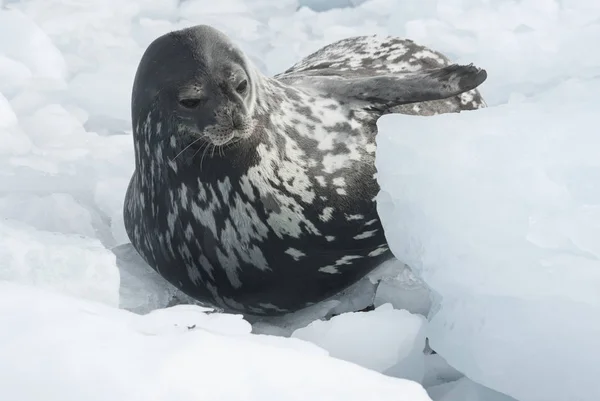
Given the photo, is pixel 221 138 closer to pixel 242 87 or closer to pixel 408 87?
pixel 242 87

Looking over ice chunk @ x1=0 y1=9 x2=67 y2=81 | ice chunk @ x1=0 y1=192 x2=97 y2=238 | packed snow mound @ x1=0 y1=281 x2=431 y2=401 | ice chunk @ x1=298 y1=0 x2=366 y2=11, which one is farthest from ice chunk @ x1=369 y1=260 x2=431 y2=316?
ice chunk @ x1=298 y1=0 x2=366 y2=11

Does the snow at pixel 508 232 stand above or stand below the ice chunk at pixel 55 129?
above

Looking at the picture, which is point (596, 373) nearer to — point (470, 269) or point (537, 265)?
point (537, 265)

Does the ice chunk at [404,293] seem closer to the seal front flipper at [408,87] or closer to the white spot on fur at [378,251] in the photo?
the white spot on fur at [378,251]

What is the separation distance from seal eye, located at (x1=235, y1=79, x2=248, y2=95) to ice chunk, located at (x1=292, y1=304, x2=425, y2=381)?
83 centimetres

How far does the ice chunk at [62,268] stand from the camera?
2252mm

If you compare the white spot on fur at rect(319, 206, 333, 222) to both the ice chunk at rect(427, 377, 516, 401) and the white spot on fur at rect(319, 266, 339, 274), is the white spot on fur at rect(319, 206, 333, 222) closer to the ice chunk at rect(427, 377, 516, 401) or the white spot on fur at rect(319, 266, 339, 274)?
the white spot on fur at rect(319, 266, 339, 274)

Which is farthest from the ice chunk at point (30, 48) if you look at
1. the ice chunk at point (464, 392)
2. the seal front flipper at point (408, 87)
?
the ice chunk at point (464, 392)

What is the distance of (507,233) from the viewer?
1.59 meters

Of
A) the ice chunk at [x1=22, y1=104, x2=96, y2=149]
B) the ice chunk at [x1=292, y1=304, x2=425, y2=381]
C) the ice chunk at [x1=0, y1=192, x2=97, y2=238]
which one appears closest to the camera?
the ice chunk at [x1=292, y1=304, x2=425, y2=381]

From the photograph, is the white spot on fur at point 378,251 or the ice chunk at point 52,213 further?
the ice chunk at point 52,213

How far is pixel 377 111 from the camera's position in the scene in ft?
8.85

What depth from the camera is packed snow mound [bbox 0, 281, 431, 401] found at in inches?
39.7

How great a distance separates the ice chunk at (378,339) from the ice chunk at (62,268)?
0.77m
